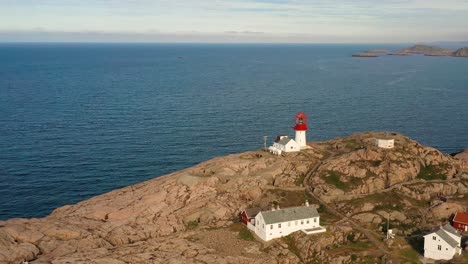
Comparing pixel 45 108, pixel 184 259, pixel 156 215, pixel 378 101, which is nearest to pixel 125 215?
pixel 156 215

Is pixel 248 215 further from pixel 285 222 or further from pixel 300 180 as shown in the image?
pixel 300 180

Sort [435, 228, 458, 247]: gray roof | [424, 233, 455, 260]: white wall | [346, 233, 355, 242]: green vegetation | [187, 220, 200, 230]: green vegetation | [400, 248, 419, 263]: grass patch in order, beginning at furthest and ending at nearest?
[187, 220, 200, 230]: green vegetation
[346, 233, 355, 242]: green vegetation
[400, 248, 419, 263]: grass patch
[424, 233, 455, 260]: white wall
[435, 228, 458, 247]: gray roof

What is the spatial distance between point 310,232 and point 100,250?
29354 mm

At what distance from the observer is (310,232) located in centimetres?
6781

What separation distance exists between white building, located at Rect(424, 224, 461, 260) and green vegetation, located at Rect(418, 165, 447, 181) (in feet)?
73.6

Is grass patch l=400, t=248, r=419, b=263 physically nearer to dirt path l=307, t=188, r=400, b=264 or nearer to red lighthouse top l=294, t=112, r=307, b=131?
dirt path l=307, t=188, r=400, b=264

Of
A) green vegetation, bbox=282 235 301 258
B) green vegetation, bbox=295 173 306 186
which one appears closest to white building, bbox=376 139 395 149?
green vegetation, bbox=295 173 306 186

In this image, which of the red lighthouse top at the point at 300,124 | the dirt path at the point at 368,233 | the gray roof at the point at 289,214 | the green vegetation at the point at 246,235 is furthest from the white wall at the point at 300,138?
the green vegetation at the point at 246,235

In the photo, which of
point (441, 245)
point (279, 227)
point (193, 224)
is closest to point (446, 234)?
point (441, 245)

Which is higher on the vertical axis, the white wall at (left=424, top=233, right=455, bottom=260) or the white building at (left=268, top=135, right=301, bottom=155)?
the white building at (left=268, top=135, right=301, bottom=155)

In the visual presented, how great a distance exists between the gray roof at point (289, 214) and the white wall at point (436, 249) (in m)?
15.5

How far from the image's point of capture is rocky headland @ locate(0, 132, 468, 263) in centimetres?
6278

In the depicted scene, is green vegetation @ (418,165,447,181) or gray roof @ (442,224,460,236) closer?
gray roof @ (442,224,460,236)

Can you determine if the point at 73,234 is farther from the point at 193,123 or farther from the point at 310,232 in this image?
Answer: the point at 193,123
